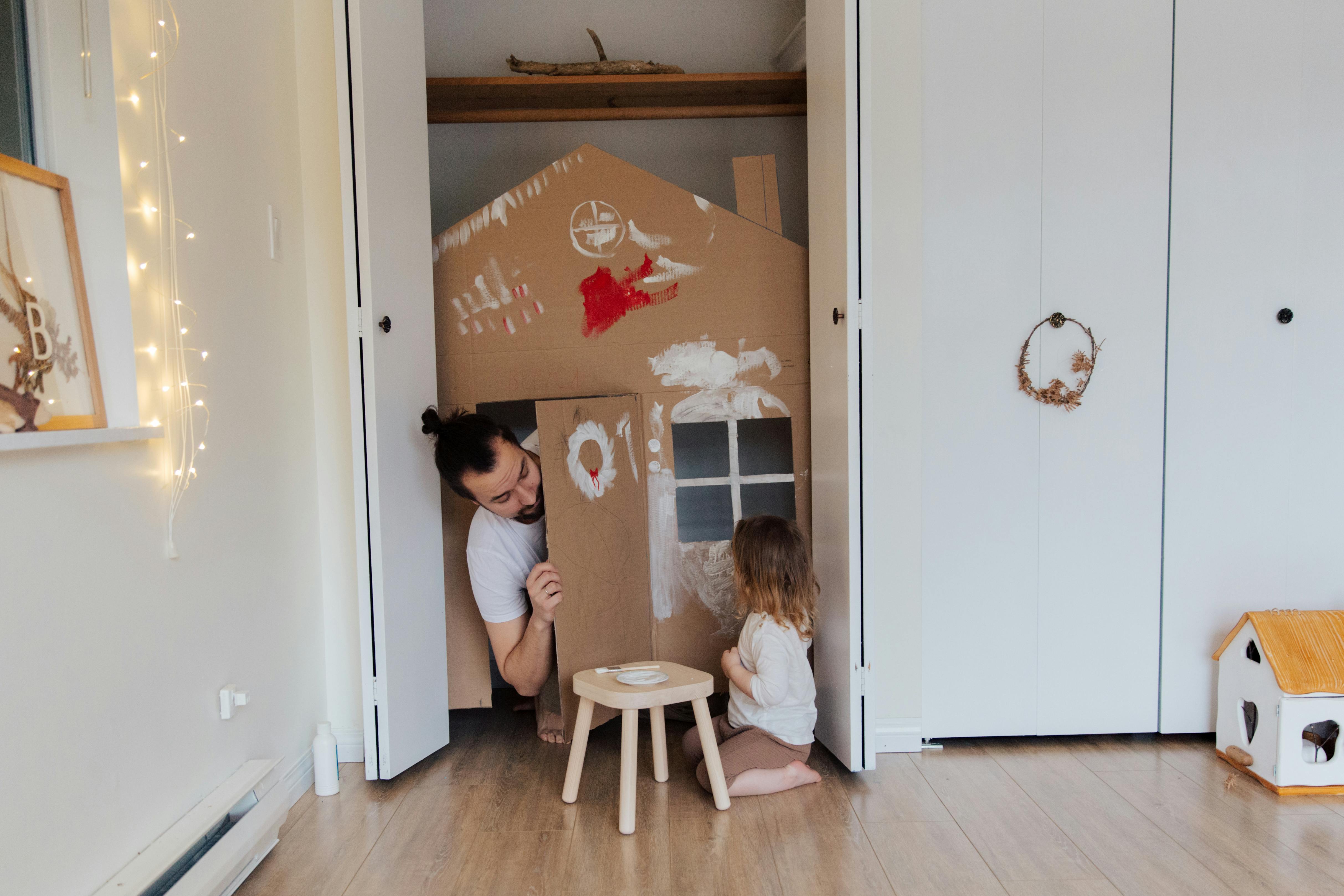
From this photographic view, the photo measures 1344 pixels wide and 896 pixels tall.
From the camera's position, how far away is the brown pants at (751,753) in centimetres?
200

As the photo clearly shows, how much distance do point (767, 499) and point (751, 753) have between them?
77cm

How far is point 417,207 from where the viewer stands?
89.2 inches

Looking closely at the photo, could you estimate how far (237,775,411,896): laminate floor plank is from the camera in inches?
64.6

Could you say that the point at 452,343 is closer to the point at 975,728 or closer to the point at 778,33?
the point at 778,33

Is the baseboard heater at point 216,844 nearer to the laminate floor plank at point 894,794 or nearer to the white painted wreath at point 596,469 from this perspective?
the white painted wreath at point 596,469

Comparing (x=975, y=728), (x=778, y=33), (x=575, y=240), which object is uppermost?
(x=778, y=33)

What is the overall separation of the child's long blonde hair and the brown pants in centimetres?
28

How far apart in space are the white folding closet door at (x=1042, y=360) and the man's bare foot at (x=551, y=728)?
3.50ft

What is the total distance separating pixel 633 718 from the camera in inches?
72.2

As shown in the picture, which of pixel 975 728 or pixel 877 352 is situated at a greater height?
pixel 877 352

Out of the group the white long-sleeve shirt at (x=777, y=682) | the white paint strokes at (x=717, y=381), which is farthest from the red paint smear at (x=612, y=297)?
the white long-sleeve shirt at (x=777, y=682)

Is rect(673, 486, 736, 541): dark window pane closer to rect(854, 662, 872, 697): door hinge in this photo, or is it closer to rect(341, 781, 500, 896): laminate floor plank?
rect(854, 662, 872, 697): door hinge

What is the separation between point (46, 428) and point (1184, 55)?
112 inches

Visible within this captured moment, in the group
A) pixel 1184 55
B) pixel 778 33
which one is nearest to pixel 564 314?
pixel 778 33
